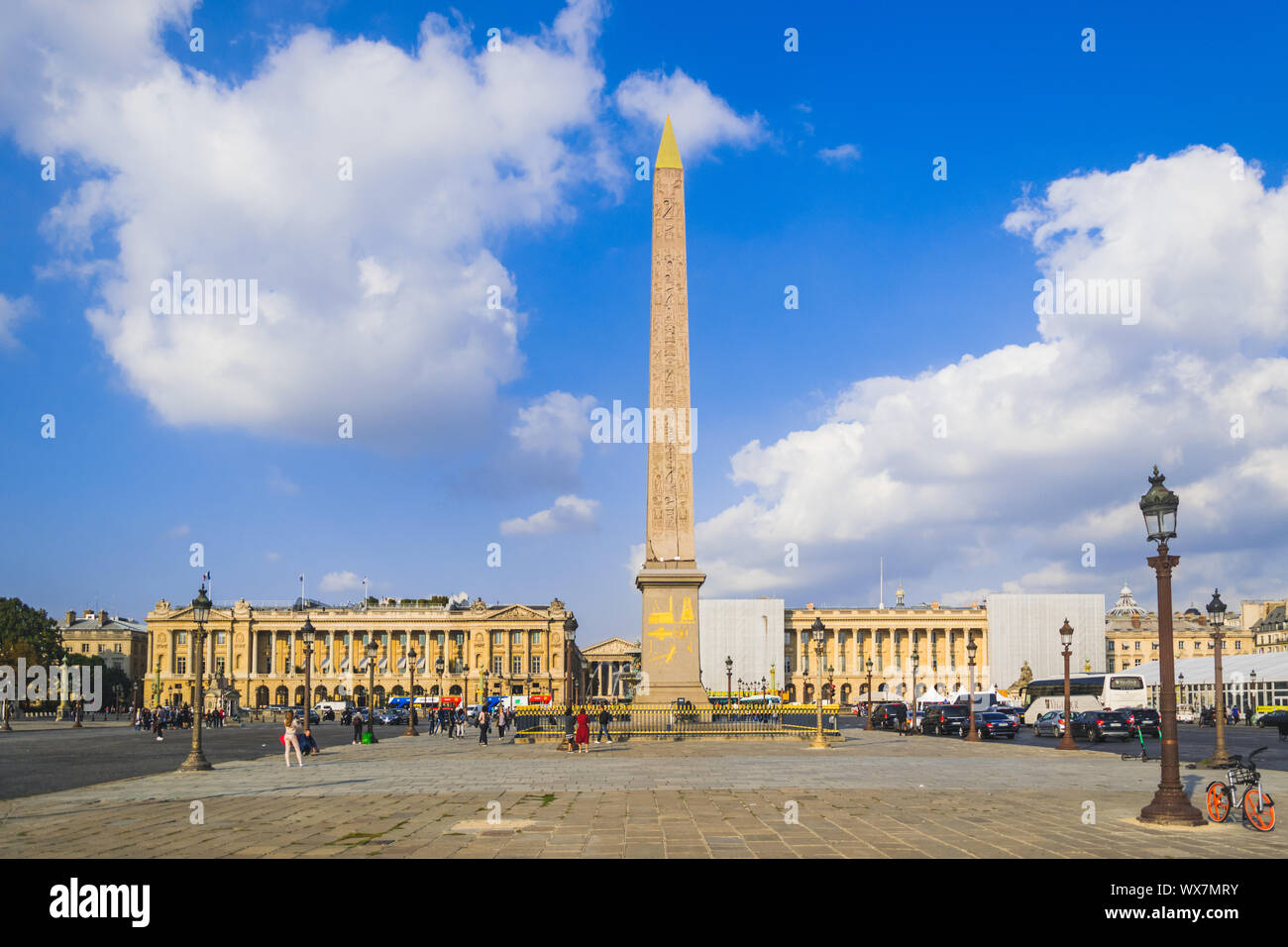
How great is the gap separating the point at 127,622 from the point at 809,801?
18803 centimetres

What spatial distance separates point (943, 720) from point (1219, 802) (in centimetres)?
3905

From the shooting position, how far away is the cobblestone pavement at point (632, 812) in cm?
1320

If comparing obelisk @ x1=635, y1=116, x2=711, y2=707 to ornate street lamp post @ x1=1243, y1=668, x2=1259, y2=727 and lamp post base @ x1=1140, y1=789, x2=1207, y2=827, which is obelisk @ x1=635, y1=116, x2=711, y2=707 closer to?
lamp post base @ x1=1140, y1=789, x2=1207, y2=827

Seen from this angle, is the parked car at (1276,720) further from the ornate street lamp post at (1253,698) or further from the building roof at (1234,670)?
the ornate street lamp post at (1253,698)

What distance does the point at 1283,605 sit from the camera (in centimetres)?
15825

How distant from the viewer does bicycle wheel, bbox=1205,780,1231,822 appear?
15.5m

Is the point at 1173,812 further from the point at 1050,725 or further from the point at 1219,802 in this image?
the point at 1050,725

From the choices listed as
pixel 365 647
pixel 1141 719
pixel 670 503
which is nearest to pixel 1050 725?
pixel 1141 719

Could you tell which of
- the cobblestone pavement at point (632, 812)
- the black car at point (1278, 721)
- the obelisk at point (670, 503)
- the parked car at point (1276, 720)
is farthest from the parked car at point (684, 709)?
the parked car at point (1276, 720)

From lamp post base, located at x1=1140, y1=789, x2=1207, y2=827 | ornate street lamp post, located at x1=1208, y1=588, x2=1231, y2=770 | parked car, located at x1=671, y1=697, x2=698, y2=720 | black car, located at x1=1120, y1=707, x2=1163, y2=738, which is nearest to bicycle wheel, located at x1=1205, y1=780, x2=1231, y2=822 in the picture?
lamp post base, located at x1=1140, y1=789, x2=1207, y2=827

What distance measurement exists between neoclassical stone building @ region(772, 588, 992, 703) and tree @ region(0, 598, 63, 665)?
89.5 meters

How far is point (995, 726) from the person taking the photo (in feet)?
158
